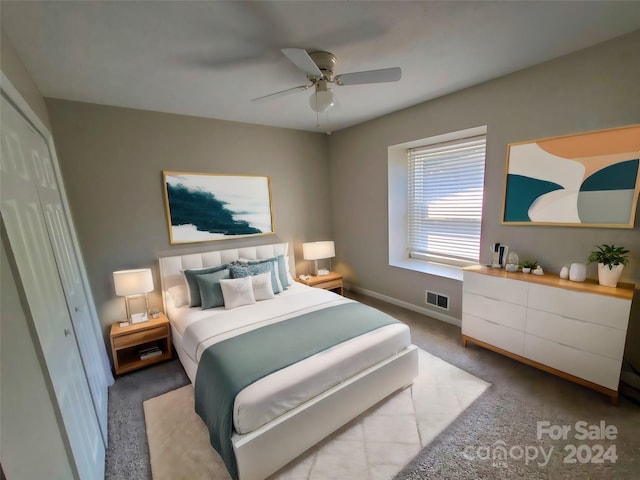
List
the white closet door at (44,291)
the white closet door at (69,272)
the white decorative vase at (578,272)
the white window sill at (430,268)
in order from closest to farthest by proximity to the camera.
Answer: the white closet door at (44,291)
the white closet door at (69,272)
the white decorative vase at (578,272)
the white window sill at (430,268)

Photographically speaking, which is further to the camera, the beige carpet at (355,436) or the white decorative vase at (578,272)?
the white decorative vase at (578,272)

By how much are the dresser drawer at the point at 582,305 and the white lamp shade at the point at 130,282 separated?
11.7 ft

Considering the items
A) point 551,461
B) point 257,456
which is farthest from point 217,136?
point 551,461

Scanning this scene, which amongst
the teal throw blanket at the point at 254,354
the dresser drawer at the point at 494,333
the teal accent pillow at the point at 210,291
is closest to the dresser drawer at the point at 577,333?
the dresser drawer at the point at 494,333

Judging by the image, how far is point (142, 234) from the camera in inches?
117

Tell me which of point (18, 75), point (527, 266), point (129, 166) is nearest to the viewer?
point (18, 75)

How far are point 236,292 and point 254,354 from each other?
1007mm

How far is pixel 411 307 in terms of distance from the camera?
371 cm

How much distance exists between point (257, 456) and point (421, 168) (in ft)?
11.8

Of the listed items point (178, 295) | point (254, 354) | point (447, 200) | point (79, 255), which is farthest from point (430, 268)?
point (79, 255)

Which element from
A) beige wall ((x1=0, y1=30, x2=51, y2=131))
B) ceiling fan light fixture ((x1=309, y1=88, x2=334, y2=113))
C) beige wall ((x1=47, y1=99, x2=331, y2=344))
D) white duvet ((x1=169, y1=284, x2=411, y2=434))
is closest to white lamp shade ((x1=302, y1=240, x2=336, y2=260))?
beige wall ((x1=47, y1=99, x2=331, y2=344))

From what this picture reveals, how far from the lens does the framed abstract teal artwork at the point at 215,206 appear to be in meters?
3.12

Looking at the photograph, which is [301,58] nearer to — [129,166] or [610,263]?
[129,166]

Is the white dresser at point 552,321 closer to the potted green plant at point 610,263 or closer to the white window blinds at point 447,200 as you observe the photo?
the potted green plant at point 610,263
